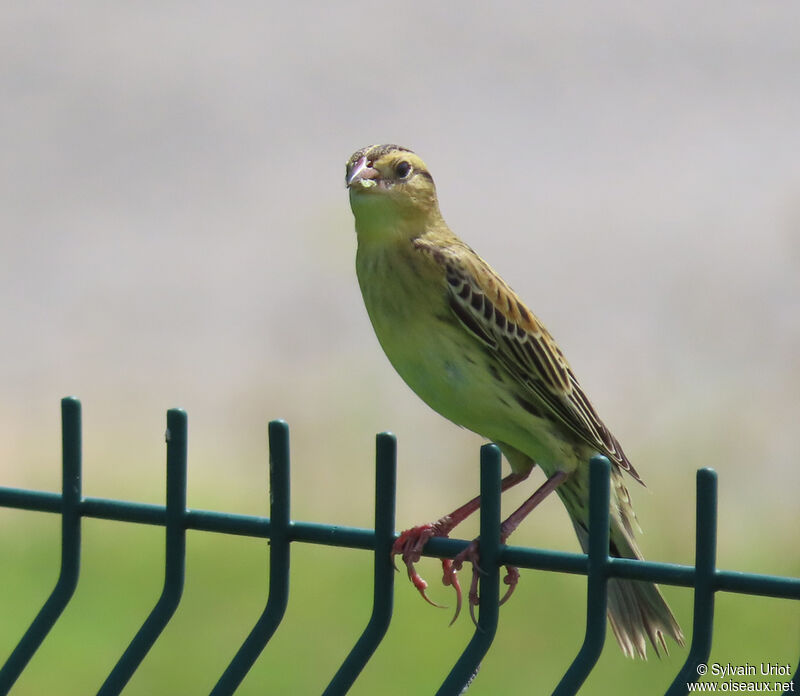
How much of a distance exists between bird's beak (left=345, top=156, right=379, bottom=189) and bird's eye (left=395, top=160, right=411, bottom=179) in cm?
9

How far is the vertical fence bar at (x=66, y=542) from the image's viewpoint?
3240mm

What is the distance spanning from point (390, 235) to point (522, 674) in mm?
2736

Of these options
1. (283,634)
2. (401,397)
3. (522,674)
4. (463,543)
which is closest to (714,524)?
(463,543)

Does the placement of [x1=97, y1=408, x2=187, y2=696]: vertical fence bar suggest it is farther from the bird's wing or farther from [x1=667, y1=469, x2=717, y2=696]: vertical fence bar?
the bird's wing

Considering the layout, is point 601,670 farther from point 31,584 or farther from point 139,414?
point 139,414

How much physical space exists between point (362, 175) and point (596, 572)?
2.36 metres

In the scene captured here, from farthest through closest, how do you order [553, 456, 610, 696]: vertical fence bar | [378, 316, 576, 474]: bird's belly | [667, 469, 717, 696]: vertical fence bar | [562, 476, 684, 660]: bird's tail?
[378, 316, 576, 474]: bird's belly < [562, 476, 684, 660]: bird's tail < [553, 456, 610, 696]: vertical fence bar < [667, 469, 717, 696]: vertical fence bar

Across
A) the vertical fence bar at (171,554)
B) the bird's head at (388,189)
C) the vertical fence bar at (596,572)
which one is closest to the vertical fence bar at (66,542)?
the vertical fence bar at (171,554)

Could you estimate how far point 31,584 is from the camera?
784 centimetres

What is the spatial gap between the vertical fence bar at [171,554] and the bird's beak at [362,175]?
173cm

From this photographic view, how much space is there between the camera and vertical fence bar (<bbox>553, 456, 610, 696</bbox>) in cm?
268

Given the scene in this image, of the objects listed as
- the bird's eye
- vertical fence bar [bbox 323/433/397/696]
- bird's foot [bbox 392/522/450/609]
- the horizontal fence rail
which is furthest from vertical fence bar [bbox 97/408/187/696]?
the bird's eye

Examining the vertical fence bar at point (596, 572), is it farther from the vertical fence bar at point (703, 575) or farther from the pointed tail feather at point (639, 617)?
the pointed tail feather at point (639, 617)

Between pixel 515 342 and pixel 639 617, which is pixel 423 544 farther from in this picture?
pixel 515 342
